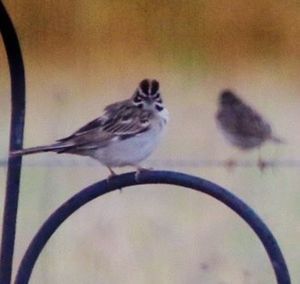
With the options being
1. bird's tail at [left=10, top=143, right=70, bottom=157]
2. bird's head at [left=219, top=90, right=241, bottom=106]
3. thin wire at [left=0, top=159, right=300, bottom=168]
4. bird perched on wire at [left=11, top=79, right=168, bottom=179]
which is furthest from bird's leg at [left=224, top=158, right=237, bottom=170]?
bird's tail at [left=10, top=143, right=70, bottom=157]

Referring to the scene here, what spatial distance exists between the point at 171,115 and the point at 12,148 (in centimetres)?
67

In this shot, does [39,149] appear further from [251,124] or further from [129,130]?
[251,124]

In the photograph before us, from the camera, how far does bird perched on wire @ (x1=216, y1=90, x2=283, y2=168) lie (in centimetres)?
274

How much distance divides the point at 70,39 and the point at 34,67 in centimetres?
8

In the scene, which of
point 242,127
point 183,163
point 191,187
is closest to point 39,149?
point 191,187

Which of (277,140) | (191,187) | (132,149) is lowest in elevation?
(191,187)

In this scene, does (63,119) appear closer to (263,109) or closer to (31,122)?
(31,122)

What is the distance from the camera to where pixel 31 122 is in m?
2.75

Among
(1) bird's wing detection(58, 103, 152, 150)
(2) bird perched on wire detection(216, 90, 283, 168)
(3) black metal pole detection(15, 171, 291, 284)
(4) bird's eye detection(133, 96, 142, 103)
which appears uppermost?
(2) bird perched on wire detection(216, 90, 283, 168)

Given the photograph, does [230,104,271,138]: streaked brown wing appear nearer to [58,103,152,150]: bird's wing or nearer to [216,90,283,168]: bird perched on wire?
[216,90,283,168]: bird perched on wire

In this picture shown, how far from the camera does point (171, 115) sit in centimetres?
275

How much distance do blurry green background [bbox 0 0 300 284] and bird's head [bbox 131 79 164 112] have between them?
17.3 inches

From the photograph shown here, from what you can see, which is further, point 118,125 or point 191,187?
point 118,125

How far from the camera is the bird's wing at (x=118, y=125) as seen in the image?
2316 millimetres
